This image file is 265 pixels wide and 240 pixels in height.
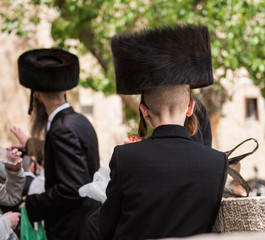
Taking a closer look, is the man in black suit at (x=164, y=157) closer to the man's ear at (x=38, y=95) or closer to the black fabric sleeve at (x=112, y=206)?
the black fabric sleeve at (x=112, y=206)

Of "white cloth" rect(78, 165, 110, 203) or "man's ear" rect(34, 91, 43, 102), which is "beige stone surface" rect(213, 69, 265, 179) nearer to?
"man's ear" rect(34, 91, 43, 102)

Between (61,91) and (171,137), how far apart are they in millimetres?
1691

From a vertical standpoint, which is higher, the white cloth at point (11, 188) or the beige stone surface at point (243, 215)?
the beige stone surface at point (243, 215)

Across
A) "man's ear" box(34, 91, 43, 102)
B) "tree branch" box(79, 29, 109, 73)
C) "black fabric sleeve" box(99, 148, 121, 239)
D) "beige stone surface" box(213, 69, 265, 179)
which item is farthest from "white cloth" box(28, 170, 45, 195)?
"beige stone surface" box(213, 69, 265, 179)

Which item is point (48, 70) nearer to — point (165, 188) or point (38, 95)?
point (38, 95)

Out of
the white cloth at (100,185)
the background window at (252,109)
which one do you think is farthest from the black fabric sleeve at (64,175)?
the background window at (252,109)

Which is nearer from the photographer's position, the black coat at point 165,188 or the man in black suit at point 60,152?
the black coat at point 165,188

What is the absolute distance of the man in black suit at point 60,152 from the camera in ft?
11.6

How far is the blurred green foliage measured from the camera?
351 inches

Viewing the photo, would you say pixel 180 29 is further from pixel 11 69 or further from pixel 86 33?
pixel 11 69

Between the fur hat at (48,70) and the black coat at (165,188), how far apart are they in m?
1.62

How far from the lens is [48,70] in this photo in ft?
12.7

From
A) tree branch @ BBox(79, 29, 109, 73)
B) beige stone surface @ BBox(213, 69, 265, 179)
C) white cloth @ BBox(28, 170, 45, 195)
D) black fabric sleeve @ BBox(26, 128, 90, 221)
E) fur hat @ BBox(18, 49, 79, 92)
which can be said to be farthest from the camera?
beige stone surface @ BBox(213, 69, 265, 179)

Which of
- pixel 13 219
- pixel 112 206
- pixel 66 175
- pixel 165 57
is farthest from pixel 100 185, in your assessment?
pixel 165 57
